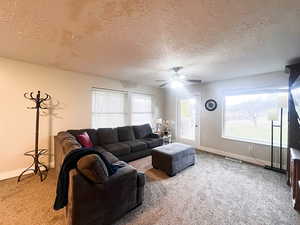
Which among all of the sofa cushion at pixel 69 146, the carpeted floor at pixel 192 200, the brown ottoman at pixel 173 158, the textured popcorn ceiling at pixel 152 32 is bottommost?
the carpeted floor at pixel 192 200

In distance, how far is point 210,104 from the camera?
477 centimetres

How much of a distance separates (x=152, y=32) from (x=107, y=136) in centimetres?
296

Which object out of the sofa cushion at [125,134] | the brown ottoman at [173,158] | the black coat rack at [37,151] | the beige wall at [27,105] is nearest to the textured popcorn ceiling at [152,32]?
the beige wall at [27,105]

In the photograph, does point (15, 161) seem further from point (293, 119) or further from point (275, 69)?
point (275, 69)

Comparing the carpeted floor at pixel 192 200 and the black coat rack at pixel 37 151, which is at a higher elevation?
the black coat rack at pixel 37 151

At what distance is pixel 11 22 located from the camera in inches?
65.2

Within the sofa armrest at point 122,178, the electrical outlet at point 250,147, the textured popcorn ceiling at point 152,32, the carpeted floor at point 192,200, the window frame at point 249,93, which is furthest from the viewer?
the electrical outlet at point 250,147

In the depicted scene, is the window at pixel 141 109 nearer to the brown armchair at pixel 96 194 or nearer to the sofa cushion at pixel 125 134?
the sofa cushion at pixel 125 134

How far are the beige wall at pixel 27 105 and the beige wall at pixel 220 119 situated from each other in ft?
12.7

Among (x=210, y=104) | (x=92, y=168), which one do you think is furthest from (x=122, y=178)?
(x=210, y=104)

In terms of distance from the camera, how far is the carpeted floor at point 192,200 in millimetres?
1812

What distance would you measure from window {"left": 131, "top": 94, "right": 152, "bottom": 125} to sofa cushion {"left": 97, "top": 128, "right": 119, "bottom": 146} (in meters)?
1.16

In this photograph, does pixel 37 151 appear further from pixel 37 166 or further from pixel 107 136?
pixel 107 136

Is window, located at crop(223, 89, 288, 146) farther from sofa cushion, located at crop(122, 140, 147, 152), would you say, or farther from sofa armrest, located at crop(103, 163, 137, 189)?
sofa armrest, located at crop(103, 163, 137, 189)
